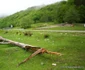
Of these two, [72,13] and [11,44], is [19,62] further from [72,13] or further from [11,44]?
[72,13]

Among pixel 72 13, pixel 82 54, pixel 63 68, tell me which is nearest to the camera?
pixel 63 68

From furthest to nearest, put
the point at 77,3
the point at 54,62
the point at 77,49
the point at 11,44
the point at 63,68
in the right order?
1. the point at 77,3
2. the point at 11,44
3. the point at 77,49
4. the point at 54,62
5. the point at 63,68

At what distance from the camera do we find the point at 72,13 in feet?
225

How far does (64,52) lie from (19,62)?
4.46 metres

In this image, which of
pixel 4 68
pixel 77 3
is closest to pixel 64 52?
pixel 4 68

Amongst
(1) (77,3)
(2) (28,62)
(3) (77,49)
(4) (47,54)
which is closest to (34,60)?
(2) (28,62)

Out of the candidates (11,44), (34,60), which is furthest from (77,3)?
(34,60)

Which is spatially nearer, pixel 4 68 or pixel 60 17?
pixel 4 68

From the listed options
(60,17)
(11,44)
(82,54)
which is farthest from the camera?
(60,17)

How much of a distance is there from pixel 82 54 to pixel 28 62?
460 cm

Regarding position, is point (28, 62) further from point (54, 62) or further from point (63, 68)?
point (63, 68)

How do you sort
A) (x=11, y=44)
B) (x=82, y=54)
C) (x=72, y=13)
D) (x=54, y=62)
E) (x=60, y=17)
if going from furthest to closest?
1. (x=60, y=17)
2. (x=72, y=13)
3. (x=11, y=44)
4. (x=82, y=54)
5. (x=54, y=62)

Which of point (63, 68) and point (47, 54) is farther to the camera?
point (47, 54)

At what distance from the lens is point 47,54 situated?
17.6 metres
